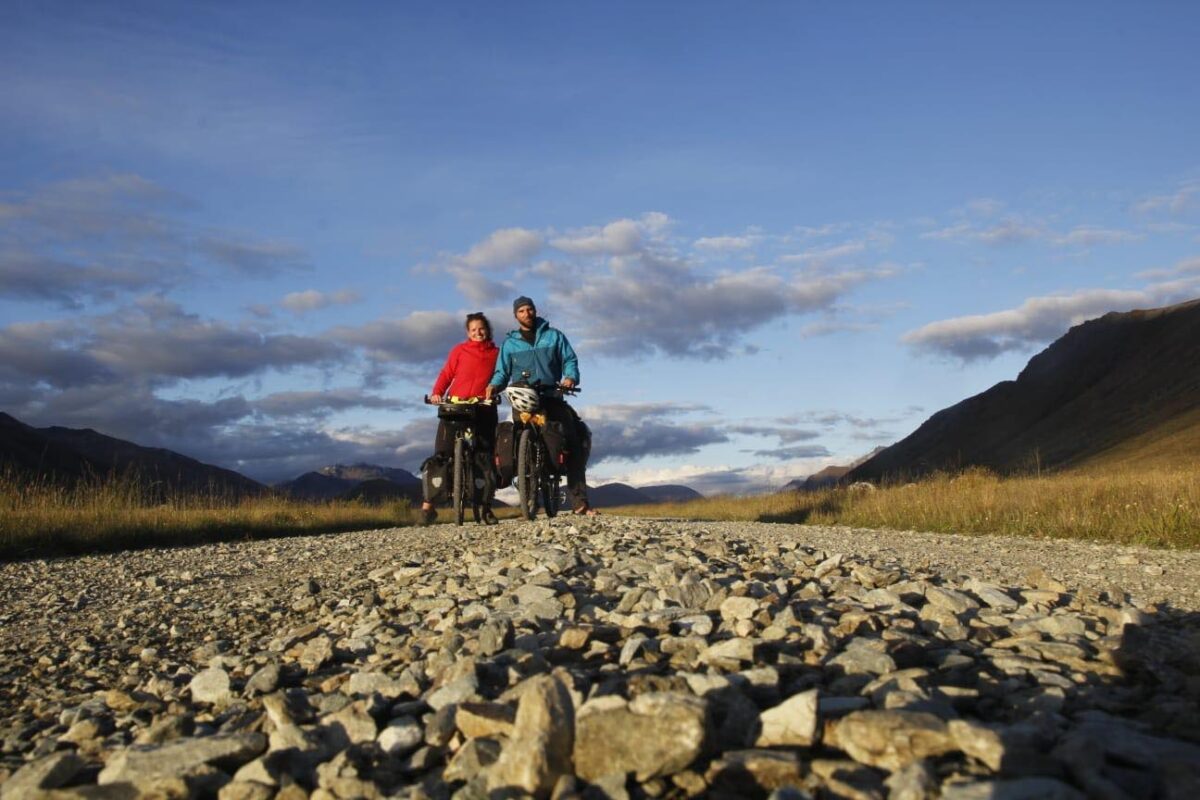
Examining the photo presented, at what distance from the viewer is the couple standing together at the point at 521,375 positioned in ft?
37.3

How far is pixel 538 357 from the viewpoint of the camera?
11.4m

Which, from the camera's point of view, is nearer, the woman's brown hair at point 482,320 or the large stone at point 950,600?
the large stone at point 950,600

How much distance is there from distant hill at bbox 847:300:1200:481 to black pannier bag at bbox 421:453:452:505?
184 feet

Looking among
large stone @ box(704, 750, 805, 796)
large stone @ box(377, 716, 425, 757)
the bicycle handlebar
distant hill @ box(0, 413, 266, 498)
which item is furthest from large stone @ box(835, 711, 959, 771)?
distant hill @ box(0, 413, 266, 498)

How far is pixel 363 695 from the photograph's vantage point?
3.40 m

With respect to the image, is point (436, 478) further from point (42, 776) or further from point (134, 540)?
point (42, 776)

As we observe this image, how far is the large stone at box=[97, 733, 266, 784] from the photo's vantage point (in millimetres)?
2711

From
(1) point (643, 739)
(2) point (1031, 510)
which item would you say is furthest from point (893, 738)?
(2) point (1031, 510)

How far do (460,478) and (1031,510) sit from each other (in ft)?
26.2

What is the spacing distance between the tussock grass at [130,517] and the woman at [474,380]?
341cm

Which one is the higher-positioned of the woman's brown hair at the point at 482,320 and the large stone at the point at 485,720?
the woman's brown hair at the point at 482,320

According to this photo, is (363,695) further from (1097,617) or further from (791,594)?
(1097,617)

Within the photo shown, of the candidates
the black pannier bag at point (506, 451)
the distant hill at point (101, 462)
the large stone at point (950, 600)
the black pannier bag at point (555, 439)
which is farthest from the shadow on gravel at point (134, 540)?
the large stone at point (950, 600)

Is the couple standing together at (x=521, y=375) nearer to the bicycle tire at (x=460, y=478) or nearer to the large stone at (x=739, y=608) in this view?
the bicycle tire at (x=460, y=478)
